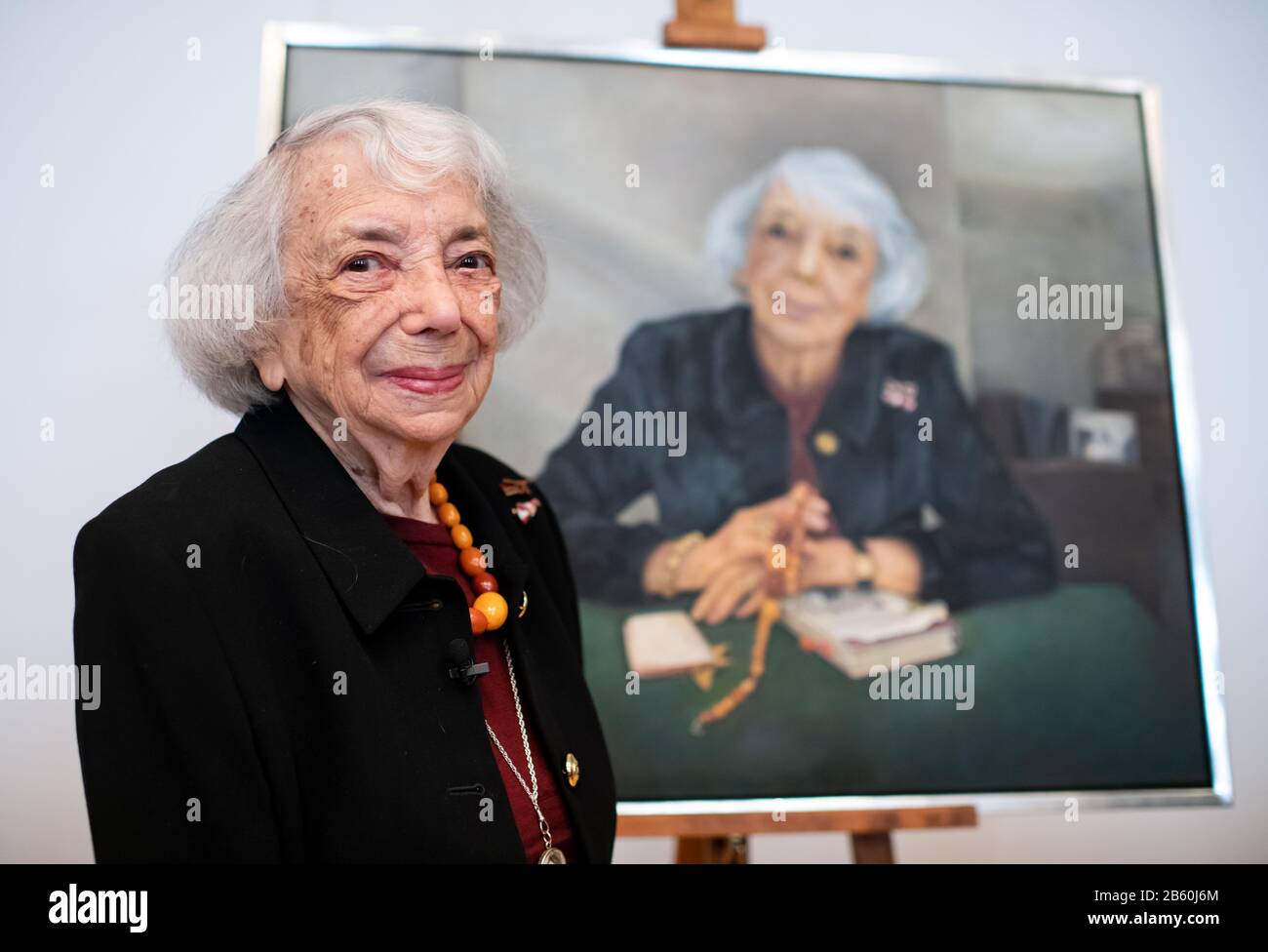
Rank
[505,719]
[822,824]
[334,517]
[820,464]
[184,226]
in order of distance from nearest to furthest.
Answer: [334,517] < [505,719] < [184,226] < [822,824] < [820,464]

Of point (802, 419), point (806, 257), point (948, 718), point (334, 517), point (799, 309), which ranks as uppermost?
point (806, 257)

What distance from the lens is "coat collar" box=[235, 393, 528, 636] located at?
1.10m

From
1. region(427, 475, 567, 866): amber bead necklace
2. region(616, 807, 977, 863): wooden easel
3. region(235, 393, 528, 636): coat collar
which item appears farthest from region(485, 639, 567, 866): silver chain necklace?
region(616, 807, 977, 863): wooden easel

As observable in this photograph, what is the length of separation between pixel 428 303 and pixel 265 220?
0.22 metres

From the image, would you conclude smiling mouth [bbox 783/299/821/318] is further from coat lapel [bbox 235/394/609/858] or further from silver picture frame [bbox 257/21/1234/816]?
coat lapel [bbox 235/394/609/858]

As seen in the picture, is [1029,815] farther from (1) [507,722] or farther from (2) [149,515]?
(2) [149,515]

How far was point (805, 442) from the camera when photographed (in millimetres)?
2117

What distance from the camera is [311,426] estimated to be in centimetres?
121

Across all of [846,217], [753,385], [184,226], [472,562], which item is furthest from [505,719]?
[846,217]

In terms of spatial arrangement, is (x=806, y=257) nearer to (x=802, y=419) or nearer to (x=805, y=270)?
(x=805, y=270)

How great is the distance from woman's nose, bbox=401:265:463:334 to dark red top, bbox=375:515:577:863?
26cm

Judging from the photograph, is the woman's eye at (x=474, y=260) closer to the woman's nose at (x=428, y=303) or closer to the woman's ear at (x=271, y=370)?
the woman's nose at (x=428, y=303)

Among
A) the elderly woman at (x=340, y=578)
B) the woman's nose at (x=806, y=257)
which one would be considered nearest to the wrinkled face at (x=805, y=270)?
the woman's nose at (x=806, y=257)

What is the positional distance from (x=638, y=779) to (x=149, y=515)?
125cm
